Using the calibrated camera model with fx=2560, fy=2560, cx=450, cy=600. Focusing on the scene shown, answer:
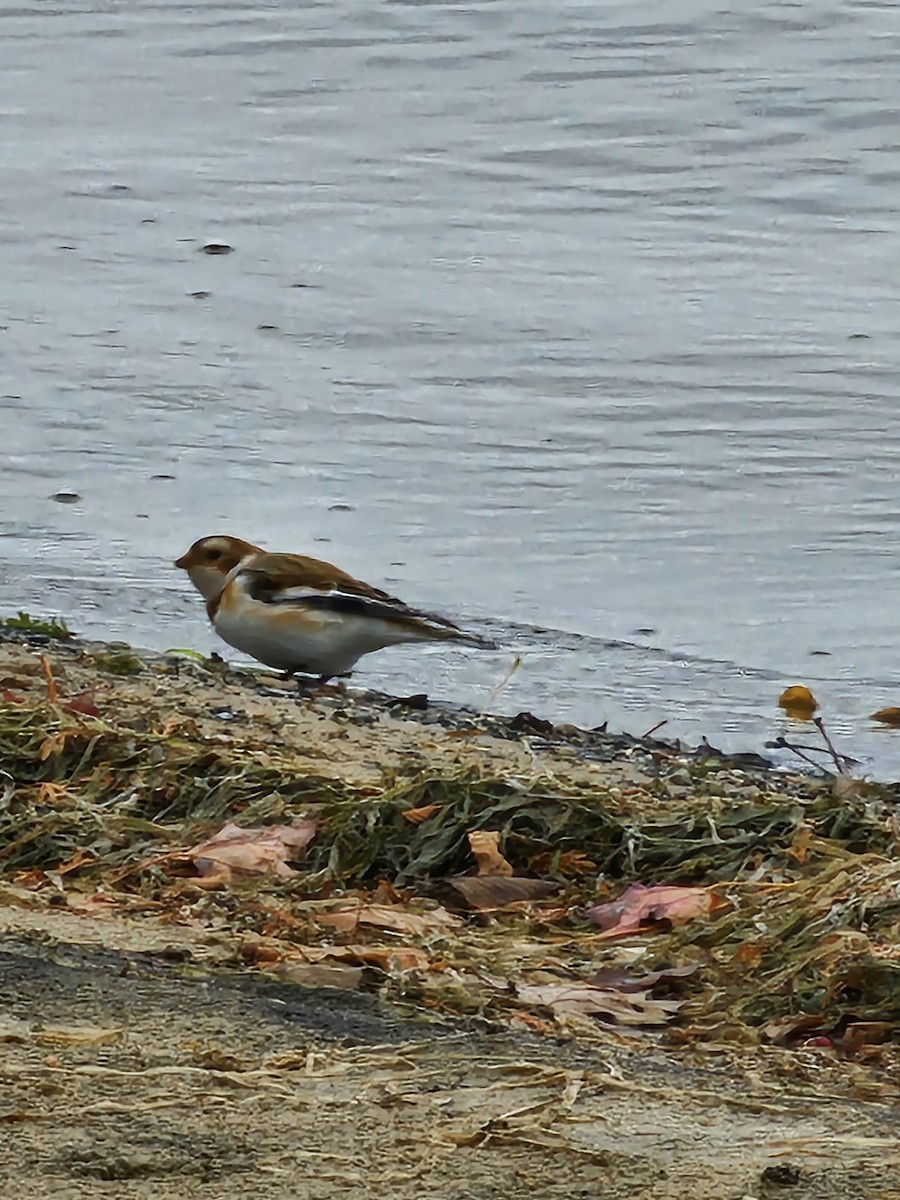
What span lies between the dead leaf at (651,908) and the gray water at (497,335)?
2334 mm

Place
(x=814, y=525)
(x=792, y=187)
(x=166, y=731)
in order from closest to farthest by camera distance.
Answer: (x=166, y=731) → (x=814, y=525) → (x=792, y=187)

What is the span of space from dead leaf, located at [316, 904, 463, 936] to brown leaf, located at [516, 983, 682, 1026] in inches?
14.1

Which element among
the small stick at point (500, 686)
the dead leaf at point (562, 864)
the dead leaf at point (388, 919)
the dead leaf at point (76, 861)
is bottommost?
the small stick at point (500, 686)

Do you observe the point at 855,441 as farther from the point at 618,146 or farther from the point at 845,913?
the point at 845,913

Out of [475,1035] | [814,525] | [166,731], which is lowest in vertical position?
[814,525]

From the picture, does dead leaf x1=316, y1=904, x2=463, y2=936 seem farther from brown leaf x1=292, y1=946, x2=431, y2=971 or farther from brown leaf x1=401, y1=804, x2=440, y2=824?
brown leaf x1=401, y1=804, x2=440, y2=824

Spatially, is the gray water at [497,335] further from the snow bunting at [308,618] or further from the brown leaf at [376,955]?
the brown leaf at [376,955]

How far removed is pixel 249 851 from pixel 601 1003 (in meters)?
1.08

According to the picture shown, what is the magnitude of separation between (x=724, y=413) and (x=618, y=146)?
12.5ft

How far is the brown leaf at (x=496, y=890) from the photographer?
4.61 meters

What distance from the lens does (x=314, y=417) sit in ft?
32.0

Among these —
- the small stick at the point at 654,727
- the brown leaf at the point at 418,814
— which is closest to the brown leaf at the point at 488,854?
the brown leaf at the point at 418,814

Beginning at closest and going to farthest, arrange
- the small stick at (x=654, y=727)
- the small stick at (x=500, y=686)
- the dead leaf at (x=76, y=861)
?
the dead leaf at (x=76, y=861)
the small stick at (x=654, y=727)
the small stick at (x=500, y=686)

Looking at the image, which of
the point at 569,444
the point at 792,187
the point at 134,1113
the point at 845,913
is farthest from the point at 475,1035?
the point at 792,187
